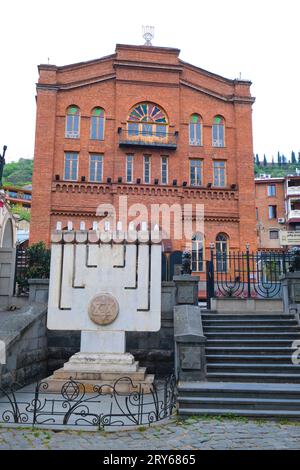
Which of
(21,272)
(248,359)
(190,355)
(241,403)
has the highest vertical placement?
(21,272)

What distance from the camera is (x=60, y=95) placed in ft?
89.6

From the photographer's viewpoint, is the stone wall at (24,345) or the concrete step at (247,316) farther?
the concrete step at (247,316)

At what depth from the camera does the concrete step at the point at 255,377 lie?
778 centimetres

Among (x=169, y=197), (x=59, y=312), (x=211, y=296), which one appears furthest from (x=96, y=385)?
(x=169, y=197)

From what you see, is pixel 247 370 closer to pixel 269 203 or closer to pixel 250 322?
pixel 250 322

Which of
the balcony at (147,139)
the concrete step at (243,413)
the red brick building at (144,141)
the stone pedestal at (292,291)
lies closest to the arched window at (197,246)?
the red brick building at (144,141)

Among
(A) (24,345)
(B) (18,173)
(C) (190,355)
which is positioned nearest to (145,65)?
(A) (24,345)

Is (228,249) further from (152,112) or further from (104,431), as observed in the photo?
(104,431)

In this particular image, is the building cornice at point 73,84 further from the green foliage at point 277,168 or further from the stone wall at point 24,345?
the green foliage at point 277,168

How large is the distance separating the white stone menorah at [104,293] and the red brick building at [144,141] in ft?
55.3

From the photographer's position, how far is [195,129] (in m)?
28.5

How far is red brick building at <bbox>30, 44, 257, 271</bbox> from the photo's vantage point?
26188mm

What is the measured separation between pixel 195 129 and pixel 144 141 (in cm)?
402
